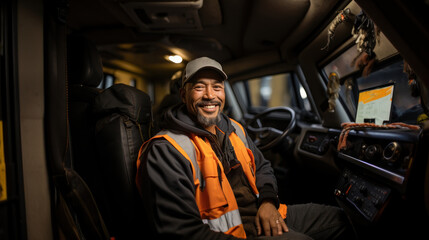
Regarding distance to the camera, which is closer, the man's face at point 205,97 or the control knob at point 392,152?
the control knob at point 392,152

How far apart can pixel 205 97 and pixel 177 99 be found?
113 cm

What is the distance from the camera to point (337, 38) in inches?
78.4

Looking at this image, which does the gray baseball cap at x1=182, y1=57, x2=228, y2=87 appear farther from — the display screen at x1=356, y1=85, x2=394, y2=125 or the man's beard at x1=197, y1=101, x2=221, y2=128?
the display screen at x1=356, y1=85, x2=394, y2=125

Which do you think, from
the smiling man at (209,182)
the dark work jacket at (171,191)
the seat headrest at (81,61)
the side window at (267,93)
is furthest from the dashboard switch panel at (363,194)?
the side window at (267,93)

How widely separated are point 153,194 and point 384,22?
1.24m

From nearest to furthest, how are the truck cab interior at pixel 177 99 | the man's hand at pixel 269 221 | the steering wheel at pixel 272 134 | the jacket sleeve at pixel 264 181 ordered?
1. the truck cab interior at pixel 177 99
2. the man's hand at pixel 269 221
3. the jacket sleeve at pixel 264 181
4. the steering wheel at pixel 272 134

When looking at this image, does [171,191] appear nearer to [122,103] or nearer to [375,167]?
[122,103]

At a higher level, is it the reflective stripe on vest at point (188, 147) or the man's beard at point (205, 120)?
the man's beard at point (205, 120)

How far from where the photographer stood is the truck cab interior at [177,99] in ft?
3.12

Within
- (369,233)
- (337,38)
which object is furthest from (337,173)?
(337,38)

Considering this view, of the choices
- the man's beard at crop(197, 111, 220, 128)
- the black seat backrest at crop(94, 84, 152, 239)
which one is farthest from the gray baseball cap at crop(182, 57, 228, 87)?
the black seat backrest at crop(94, 84, 152, 239)

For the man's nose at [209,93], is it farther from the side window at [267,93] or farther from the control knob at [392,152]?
the side window at [267,93]

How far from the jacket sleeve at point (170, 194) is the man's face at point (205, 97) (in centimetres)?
37

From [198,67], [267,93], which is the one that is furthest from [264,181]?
[267,93]
